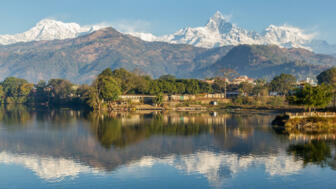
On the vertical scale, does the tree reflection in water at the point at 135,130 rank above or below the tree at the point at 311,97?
below

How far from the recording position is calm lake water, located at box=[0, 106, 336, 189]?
5628cm

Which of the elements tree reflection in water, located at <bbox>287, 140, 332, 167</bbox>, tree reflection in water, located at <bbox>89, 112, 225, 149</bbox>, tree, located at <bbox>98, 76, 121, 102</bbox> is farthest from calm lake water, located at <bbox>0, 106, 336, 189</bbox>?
tree, located at <bbox>98, 76, 121, 102</bbox>

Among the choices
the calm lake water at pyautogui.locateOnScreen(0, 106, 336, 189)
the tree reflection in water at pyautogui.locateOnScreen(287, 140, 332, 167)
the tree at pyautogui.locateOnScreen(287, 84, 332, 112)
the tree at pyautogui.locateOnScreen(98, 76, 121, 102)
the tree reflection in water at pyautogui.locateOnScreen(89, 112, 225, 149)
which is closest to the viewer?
the calm lake water at pyautogui.locateOnScreen(0, 106, 336, 189)

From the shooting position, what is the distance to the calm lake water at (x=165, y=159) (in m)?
56.3

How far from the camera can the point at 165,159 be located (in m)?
69.8

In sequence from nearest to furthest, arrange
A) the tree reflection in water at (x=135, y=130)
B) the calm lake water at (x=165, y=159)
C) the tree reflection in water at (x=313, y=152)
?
the calm lake water at (x=165, y=159) < the tree reflection in water at (x=313, y=152) < the tree reflection in water at (x=135, y=130)

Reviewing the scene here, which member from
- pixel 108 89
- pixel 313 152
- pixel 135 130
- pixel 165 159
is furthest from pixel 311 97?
pixel 108 89

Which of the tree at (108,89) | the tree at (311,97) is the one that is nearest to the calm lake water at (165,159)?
the tree at (311,97)

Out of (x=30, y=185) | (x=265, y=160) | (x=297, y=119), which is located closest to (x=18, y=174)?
(x=30, y=185)

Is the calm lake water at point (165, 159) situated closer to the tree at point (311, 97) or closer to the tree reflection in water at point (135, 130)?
the tree reflection in water at point (135, 130)

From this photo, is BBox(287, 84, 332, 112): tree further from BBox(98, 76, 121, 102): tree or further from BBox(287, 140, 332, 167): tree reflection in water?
BBox(98, 76, 121, 102): tree

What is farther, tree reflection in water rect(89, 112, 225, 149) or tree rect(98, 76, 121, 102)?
tree rect(98, 76, 121, 102)

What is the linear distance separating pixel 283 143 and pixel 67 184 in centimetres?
4903

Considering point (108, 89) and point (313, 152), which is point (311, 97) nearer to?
point (313, 152)
